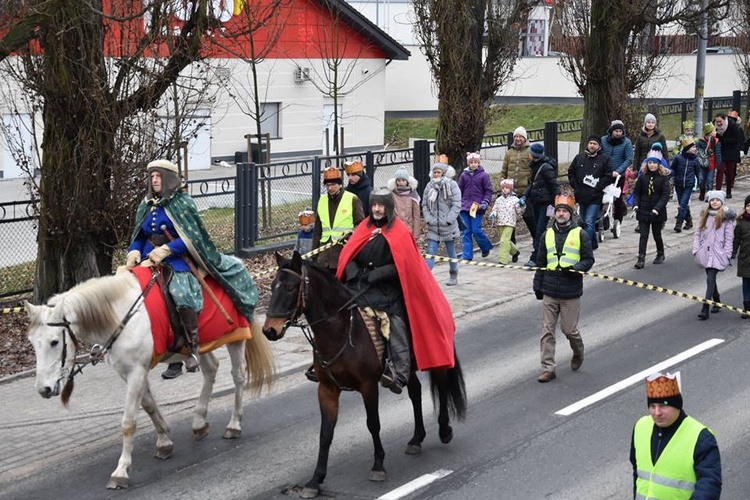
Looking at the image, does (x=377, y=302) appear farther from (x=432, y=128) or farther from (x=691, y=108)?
(x=432, y=128)

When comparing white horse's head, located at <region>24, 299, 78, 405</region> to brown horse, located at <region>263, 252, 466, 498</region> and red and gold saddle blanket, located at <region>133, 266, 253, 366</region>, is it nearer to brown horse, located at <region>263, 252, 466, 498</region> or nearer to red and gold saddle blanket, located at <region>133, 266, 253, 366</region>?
red and gold saddle blanket, located at <region>133, 266, 253, 366</region>

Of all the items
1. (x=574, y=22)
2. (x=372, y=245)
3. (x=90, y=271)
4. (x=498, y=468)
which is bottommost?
(x=498, y=468)

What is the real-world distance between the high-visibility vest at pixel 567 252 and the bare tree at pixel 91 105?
17.5ft

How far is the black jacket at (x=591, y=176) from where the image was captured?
60.0ft

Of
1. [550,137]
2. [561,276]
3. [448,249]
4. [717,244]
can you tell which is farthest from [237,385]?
[550,137]

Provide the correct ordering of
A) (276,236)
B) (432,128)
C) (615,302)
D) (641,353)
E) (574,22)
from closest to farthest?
(641,353)
(615,302)
(276,236)
(574,22)
(432,128)

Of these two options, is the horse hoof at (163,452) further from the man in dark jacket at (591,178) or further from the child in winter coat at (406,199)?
the man in dark jacket at (591,178)

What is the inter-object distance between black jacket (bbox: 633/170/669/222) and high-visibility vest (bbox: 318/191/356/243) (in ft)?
22.0

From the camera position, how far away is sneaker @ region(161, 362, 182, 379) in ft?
41.4

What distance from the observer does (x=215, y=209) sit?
18125 millimetres

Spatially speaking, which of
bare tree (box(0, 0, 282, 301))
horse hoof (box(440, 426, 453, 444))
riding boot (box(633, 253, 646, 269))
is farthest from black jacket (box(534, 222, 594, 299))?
riding boot (box(633, 253, 646, 269))

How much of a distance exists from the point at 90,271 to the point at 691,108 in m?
21.7

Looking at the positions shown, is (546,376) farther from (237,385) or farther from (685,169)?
(685,169)

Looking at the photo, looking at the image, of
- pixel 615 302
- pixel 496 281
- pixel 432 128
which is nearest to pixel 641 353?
pixel 615 302
